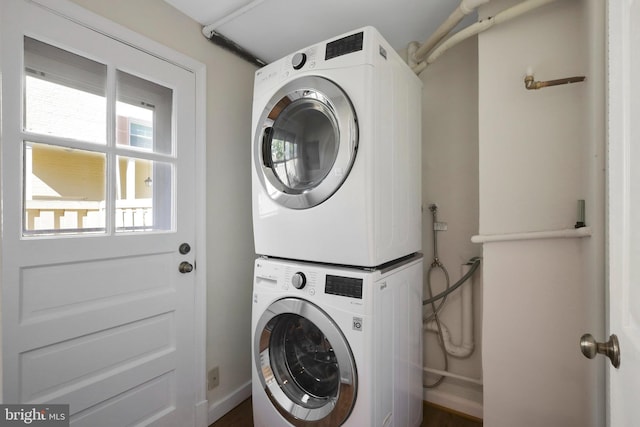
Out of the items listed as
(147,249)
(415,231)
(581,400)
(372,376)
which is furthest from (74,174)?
(581,400)

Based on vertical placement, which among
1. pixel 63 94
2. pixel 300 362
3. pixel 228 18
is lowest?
pixel 300 362

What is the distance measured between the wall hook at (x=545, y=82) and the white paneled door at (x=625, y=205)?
1.90ft

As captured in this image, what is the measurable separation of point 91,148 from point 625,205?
1.75 m

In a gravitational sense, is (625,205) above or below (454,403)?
above

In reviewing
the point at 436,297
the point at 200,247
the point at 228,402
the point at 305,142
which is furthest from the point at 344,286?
the point at 228,402

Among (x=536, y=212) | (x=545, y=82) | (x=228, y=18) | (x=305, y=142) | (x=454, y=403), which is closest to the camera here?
(x=545, y=82)

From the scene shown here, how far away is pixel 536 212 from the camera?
1.26 metres

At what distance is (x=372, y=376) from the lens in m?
1.12

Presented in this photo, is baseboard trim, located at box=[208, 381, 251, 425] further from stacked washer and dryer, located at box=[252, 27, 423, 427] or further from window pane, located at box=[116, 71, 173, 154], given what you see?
window pane, located at box=[116, 71, 173, 154]

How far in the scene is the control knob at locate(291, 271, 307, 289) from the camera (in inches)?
49.6

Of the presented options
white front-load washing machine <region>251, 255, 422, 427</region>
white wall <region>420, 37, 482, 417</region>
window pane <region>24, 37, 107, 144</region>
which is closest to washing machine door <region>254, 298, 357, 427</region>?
white front-load washing machine <region>251, 255, 422, 427</region>

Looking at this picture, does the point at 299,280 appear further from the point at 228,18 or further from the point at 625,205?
the point at 228,18

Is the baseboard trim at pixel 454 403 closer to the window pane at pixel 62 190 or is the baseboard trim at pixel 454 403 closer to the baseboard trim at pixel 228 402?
the baseboard trim at pixel 228 402

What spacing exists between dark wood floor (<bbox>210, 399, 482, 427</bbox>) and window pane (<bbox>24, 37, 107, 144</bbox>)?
5.53 feet
